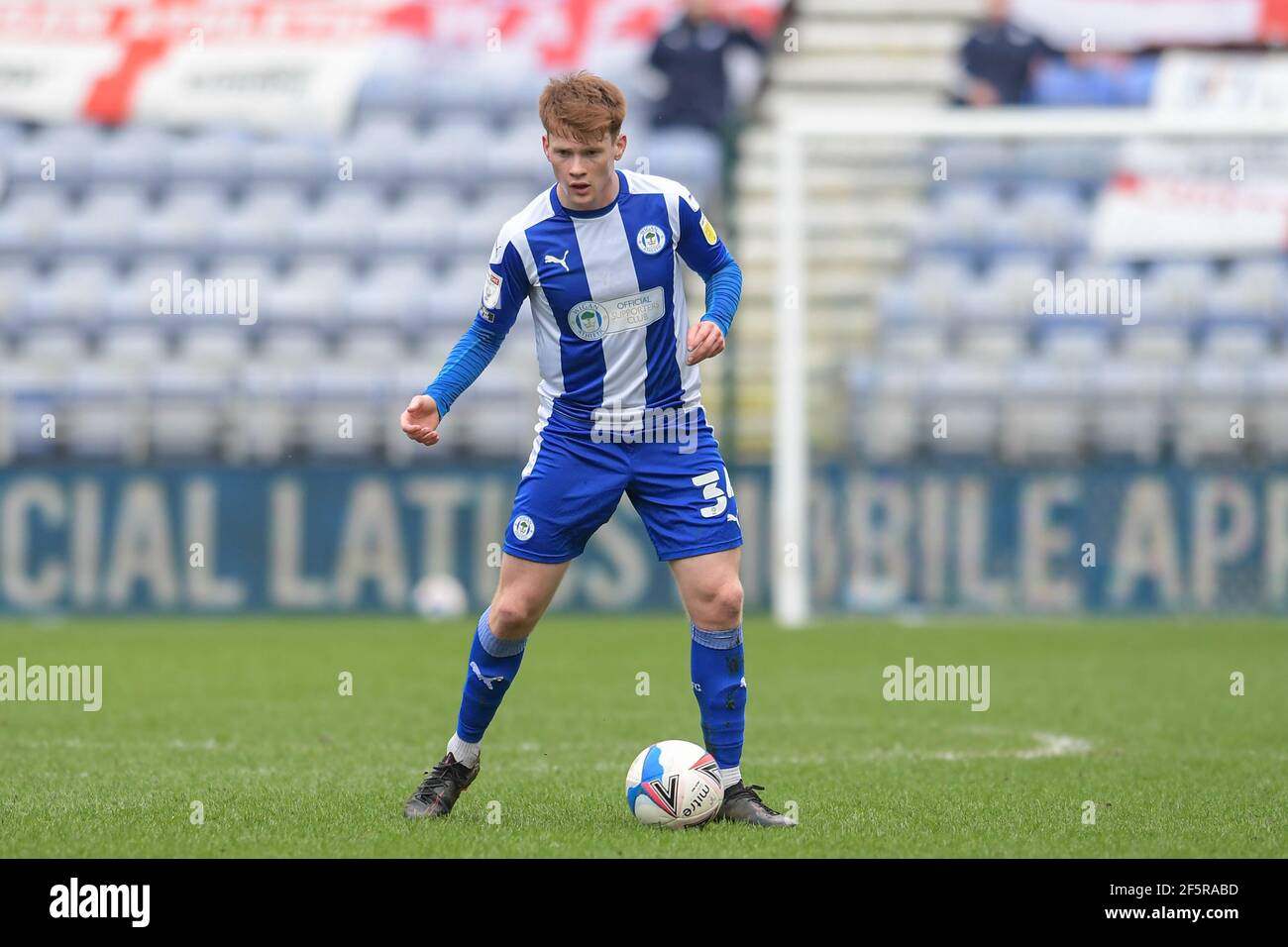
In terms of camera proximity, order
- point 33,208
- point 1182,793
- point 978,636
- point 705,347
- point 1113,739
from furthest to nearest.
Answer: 1. point 33,208
2. point 978,636
3. point 1113,739
4. point 1182,793
5. point 705,347

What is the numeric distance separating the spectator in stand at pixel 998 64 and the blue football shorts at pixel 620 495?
10.4 metres

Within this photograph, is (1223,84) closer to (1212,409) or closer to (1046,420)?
(1212,409)

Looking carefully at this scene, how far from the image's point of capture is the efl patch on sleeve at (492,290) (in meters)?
5.17

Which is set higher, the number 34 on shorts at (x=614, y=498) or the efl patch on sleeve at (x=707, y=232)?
the efl patch on sleeve at (x=707, y=232)

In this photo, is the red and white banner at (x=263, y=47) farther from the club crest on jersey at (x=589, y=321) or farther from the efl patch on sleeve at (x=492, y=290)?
the club crest on jersey at (x=589, y=321)

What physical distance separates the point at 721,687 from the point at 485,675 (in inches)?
25.4

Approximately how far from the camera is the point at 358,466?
12.7 metres

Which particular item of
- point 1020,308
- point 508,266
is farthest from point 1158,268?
point 508,266

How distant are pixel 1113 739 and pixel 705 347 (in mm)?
→ 2949

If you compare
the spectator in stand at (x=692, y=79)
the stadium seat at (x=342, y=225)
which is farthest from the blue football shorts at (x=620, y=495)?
the stadium seat at (x=342, y=225)

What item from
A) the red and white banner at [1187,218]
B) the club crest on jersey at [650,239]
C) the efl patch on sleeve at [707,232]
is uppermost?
the red and white banner at [1187,218]

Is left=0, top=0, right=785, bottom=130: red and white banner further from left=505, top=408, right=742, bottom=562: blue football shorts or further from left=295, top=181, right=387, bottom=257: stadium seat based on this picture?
left=505, top=408, right=742, bottom=562: blue football shorts

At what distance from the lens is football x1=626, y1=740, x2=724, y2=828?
16.3 feet

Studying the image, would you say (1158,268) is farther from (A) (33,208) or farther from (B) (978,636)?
(A) (33,208)
